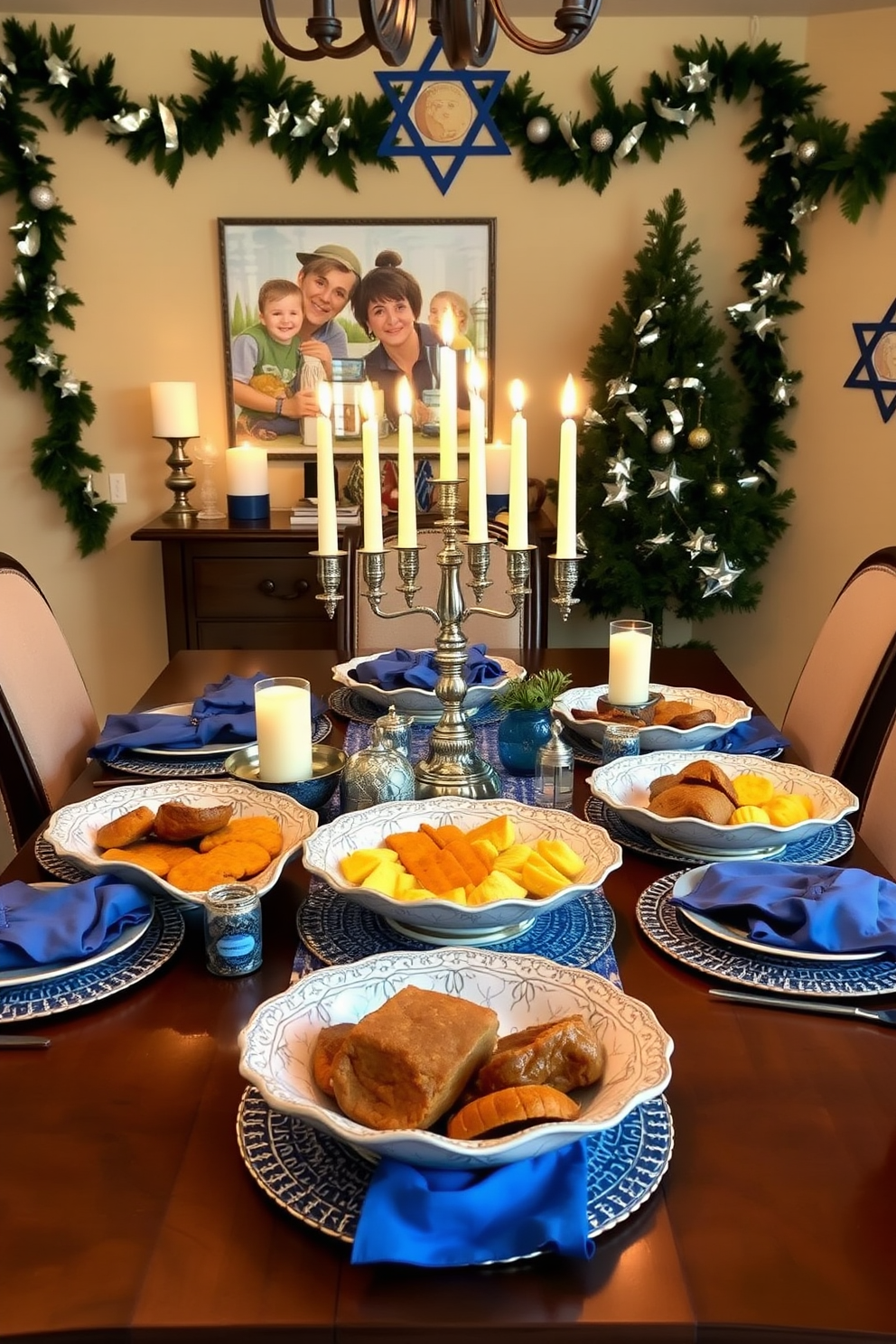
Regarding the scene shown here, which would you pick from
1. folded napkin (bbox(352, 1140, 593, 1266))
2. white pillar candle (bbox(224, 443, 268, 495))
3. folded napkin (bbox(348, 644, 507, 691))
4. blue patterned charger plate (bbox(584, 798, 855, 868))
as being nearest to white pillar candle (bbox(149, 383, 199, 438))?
white pillar candle (bbox(224, 443, 268, 495))

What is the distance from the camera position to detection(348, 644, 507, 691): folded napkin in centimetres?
189

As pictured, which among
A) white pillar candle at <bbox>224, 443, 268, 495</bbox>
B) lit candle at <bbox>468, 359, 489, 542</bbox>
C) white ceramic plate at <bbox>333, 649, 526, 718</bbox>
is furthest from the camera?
white pillar candle at <bbox>224, 443, 268, 495</bbox>

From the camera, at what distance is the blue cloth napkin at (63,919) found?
1049 mm

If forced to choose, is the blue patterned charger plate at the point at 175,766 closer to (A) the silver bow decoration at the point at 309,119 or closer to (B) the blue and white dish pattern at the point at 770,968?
(B) the blue and white dish pattern at the point at 770,968

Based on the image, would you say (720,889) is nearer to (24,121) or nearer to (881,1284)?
(881,1284)

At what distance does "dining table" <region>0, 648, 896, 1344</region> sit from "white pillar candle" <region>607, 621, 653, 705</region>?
2.50 feet

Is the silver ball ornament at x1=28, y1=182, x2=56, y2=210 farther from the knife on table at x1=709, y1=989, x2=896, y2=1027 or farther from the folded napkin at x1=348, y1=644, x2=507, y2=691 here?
the knife on table at x1=709, y1=989, x2=896, y2=1027

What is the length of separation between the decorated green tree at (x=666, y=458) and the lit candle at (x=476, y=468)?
1992mm

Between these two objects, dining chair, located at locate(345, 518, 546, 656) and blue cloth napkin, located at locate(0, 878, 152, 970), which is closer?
blue cloth napkin, located at locate(0, 878, 152, 970)

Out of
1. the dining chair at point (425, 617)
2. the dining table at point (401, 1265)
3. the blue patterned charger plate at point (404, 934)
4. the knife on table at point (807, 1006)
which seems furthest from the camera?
the dining chair at point (425, 617)

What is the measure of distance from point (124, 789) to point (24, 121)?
290 cm

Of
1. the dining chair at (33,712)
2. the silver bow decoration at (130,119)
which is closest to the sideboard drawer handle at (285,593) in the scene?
the dining chair at (33,712)

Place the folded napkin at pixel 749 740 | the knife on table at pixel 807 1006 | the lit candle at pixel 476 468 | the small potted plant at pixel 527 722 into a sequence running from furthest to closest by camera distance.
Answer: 1. the folded napkin at pixel 749 740
2. the small potted plant at pixel 527 722
3. the lit candle at pixel 476 468
4. the knife on table at pixel 807 1006

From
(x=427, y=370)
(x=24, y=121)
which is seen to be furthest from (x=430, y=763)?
(x=24, y=121)
